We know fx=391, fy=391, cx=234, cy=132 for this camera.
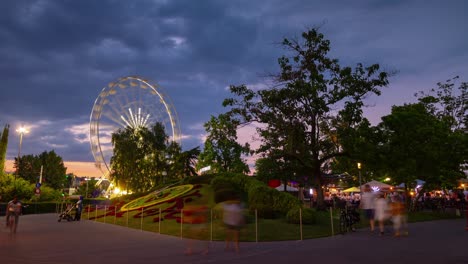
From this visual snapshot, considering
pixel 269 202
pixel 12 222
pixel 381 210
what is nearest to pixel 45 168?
pixel 12 222

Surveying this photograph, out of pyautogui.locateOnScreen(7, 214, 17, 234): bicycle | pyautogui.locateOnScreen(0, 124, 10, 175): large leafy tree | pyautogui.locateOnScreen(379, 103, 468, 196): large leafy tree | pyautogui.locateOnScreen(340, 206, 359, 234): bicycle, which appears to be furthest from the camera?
pyautogui.locateOnScreen(0, 124, 10, 175): large leafy tree

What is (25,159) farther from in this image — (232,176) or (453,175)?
(453,175)

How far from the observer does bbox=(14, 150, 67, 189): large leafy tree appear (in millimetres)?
106500

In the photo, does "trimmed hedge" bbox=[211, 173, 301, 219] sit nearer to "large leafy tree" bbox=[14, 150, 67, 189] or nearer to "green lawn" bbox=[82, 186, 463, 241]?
"green lawn" bbox=[82, 186, 463, 241]

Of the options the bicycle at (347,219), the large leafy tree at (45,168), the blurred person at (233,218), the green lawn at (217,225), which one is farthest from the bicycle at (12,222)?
the large leafy tree at (45,168)

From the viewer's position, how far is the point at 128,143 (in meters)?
59.9

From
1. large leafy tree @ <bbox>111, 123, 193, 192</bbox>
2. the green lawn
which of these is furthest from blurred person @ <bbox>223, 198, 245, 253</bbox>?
large leafy tree @ <bbox>111, 123, 193, 192</bbox>

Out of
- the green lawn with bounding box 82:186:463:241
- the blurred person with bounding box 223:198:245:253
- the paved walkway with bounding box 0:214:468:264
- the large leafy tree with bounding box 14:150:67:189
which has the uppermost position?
the large leafy tree with bounding box 14:150:67:189

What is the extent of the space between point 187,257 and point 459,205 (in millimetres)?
32997

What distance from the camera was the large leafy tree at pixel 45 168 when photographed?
349ft

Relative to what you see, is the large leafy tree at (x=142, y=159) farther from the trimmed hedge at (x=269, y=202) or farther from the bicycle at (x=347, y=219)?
the bicycle at (x=347, y=219)

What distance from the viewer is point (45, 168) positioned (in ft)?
355

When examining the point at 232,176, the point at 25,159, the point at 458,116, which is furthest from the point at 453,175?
the point at 25,159

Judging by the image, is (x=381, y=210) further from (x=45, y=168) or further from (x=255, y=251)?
(x=45, y=168)
